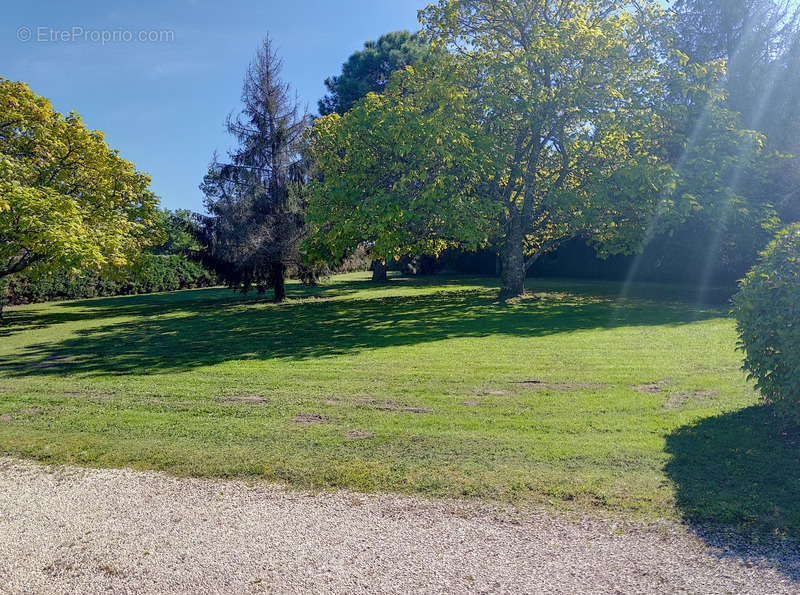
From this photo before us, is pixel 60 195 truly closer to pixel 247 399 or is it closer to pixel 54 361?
pixel 54 361

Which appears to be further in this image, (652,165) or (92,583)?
(652,165)

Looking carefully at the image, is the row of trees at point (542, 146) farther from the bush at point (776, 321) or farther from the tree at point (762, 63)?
the bush at point (776, 321)

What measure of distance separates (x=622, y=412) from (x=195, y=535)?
14.8ft

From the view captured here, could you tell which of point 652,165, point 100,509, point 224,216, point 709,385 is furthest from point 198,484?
point 224,216

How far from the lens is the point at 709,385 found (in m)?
6.77

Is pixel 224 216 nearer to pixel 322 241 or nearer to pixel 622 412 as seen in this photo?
pixel 322 241

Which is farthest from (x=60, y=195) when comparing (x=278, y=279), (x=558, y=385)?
(x=558, y=385)

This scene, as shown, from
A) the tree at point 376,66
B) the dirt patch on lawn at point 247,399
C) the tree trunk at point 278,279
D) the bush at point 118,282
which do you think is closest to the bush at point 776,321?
the dirt patch on lawn at point 247,399

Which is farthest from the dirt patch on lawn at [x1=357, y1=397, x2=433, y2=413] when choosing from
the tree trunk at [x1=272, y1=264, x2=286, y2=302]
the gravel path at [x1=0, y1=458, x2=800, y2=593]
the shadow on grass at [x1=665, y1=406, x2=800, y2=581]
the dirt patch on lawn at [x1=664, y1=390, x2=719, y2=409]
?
the tree trunk at [x1=272, y1=264, x2=286, y2=302]

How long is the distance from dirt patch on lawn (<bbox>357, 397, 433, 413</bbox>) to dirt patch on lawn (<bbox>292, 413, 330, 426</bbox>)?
0.68 m

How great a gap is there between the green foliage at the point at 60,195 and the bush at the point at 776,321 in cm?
1368

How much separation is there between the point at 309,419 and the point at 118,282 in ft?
84.8

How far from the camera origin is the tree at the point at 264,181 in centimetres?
2048

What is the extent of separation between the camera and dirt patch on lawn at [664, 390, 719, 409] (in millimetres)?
5996
